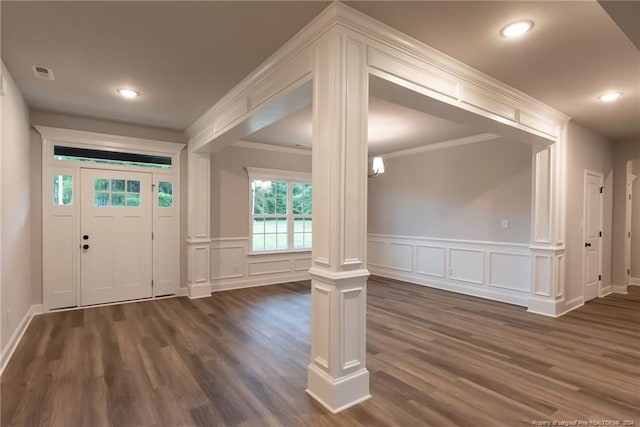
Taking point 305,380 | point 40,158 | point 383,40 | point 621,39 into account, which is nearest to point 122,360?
point 305,380

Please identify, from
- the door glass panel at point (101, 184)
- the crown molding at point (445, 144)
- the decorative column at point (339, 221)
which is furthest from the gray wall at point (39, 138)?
the crown molding at point (445, 144)

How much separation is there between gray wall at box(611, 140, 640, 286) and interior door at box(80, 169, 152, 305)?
7637mm

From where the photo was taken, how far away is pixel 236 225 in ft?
19.0

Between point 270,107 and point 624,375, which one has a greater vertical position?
point 270,107

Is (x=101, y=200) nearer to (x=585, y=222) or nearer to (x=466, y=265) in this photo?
(x=466, y=265)

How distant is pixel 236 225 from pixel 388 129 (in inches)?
119

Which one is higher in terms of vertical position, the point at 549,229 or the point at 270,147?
the point at 270,147

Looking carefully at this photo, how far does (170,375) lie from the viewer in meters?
2.64

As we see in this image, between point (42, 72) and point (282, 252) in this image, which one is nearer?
point (42, 72)

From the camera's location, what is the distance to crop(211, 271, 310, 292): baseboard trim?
5543mm

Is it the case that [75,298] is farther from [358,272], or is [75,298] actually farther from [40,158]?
[358,272]

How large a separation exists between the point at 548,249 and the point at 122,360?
495 cm

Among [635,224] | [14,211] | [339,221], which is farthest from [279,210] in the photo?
[635,224]

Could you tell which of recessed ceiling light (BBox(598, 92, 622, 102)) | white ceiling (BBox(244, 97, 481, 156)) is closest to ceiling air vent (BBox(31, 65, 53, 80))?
white ceiling (BBox(244, 97, 481, 156))
